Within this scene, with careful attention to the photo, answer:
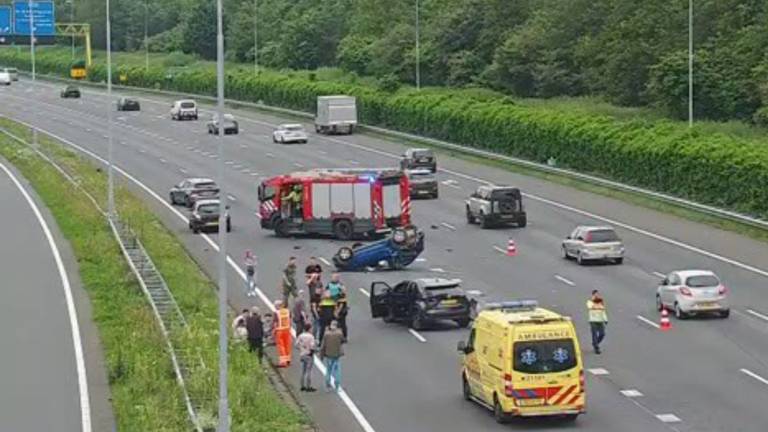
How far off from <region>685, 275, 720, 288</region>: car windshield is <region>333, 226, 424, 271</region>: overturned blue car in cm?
1154

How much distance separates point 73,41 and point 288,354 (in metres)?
160

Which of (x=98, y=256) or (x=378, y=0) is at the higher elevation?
(x=378, y=0)

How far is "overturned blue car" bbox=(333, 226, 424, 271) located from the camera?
51.8 meters

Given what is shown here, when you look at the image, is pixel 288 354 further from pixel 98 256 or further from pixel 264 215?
pixel 264 215

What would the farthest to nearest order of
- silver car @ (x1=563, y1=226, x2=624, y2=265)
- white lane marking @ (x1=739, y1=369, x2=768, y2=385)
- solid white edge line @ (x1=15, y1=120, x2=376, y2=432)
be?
silver car @ (x1=563, y1=226, x2=624, y2=265) → white lane marking @ (x1=739, y1=369, x2=768, y2=385) → solid white edge line @ (x1=15, y1=120, x2=376, y2=432)

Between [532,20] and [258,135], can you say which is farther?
[532,20]

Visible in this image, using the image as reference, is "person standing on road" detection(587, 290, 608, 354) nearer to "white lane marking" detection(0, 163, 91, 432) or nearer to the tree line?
"white lane marking" detection(0, 163, 91, 432)

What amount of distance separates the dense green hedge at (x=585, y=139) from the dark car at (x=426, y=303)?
24831 millimetres

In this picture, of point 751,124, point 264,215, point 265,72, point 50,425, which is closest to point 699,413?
point 50,425

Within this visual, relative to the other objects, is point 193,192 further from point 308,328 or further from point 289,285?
point 308,328

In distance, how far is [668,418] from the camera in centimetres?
A: 3038

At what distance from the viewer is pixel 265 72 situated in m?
142

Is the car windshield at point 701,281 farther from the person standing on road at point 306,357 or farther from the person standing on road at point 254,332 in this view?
the person standing on road at point 306,357

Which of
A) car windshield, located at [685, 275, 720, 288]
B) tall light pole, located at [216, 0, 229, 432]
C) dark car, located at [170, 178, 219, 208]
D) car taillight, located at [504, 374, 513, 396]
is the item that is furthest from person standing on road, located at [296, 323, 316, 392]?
dark car, located at [170, 178, 219, 208]
